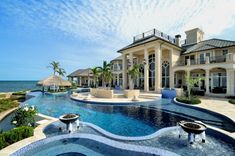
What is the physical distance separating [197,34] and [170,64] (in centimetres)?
939

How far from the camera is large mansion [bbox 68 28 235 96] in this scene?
20.4m

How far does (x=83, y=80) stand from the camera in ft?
168

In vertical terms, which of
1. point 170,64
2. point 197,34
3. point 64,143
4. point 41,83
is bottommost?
point 64,143

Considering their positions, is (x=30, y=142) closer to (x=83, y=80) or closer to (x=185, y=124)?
(x=185, y=124)

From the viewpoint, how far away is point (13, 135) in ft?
20.4

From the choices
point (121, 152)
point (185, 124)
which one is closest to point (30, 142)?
point (121, 152)

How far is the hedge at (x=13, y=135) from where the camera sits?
5.88 m

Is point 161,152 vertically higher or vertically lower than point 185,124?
lower

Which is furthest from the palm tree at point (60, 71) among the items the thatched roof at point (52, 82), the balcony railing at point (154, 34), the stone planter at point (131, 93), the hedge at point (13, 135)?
the hedge at point (13, 135)

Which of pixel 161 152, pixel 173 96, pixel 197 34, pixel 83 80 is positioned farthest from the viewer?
pixel 83 80

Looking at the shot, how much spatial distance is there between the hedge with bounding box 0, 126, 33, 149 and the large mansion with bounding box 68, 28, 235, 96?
65.6ft

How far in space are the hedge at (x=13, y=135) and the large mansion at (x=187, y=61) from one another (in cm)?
1999

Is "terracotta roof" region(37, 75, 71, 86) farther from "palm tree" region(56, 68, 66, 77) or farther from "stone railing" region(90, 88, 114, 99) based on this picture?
"palm tree" region(56, 68, 66, 77)

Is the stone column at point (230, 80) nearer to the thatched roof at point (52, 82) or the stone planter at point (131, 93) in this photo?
the stone planter at point (131, 93)
